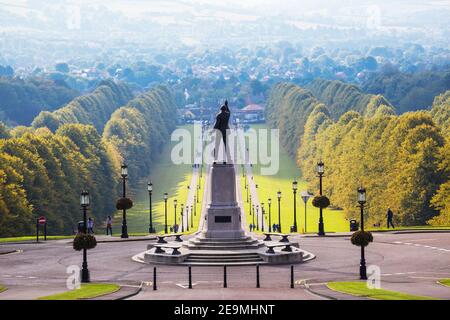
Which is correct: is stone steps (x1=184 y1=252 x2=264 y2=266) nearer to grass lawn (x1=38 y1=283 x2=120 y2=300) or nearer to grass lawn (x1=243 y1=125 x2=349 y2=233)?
grass lawn (x1=38 y1=283 x2=120 y2=300)

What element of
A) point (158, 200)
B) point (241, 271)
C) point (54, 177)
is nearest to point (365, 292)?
point (241, 271)

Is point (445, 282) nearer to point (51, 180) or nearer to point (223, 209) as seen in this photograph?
point (223, 209)

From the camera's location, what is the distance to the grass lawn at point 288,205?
390ft

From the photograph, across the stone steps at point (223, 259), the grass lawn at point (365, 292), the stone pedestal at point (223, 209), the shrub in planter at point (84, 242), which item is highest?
the stone pedestal at point (223, 209)

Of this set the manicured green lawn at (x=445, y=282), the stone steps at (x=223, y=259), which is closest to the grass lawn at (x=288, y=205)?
the stone steps at (x=223, y=259)

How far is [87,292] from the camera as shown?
148 ft

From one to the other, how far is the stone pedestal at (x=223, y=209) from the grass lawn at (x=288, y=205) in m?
35.2

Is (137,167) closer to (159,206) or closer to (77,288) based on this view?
(159,206)

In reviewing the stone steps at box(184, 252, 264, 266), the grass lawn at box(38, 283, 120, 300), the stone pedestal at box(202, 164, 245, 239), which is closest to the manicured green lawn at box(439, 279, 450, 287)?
the stone steps at box(184, 252, 264, 266)

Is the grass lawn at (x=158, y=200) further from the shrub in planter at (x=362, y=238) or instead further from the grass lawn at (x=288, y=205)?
the shrub in planter at (x=362, y=238)

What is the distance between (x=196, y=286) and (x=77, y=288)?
5400 millimetres
